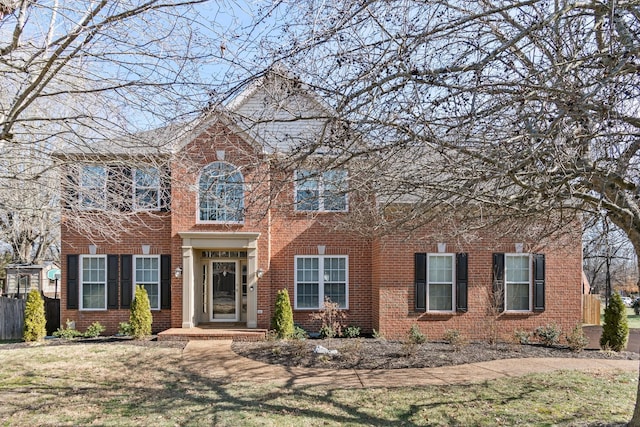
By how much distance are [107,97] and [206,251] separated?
30.7 feet

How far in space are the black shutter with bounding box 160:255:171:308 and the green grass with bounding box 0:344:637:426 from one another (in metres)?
4.19

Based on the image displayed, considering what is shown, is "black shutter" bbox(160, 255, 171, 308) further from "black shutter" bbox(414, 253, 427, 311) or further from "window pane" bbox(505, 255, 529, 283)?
"window pane" bbox(505, 255, 529, 283)

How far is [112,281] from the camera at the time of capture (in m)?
13.8

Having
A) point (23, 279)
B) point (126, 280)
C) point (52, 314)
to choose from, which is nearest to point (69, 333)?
point (126, 280)

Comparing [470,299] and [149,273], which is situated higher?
→ [149,273]

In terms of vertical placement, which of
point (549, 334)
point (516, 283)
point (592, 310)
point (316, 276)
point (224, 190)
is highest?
point (224, 190)

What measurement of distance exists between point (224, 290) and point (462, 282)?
6.95m

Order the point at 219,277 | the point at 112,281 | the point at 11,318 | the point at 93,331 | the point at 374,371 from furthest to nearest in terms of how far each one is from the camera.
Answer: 1. the point at 11,318
2. the point at 219,277
3. the point at 112,281
4. the point at 93,331
5. the point at 374,371

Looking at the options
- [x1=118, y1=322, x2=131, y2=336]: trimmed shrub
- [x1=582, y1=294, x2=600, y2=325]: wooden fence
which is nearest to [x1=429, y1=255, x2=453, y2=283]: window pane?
[x1=118, y1=322, x2=131, y2=336]: trimmed shrub

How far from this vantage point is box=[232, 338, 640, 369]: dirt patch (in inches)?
398

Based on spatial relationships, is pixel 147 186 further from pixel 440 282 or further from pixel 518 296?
pixel 518 296

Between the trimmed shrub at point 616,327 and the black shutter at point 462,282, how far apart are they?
3.41 meters

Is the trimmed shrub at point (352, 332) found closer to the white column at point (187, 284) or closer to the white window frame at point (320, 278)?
the white window frame at point (320, 278)

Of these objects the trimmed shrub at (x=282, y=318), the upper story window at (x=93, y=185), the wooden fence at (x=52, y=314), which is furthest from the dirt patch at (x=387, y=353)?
the wooden fence at (x=52, y=314)
